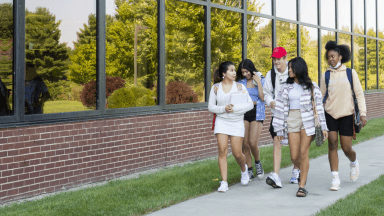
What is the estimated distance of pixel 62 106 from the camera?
719 centimetres

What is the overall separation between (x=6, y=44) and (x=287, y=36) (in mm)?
9343

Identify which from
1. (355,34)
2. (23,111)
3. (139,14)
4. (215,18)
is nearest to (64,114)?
(23,111)

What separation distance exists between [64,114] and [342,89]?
3.98 metres

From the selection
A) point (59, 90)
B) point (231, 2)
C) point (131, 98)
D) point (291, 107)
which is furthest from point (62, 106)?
point (231, 2)

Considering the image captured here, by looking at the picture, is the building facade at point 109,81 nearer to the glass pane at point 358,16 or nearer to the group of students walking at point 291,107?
the group of students walking at point 291,107

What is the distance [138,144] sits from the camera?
8.53m

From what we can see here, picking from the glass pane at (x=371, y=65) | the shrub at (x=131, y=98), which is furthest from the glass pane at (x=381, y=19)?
the shrub at (x=131, y=98)

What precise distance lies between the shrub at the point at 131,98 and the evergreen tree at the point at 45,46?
3.71 ft

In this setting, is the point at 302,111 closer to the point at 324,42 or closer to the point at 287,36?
the point at 287,36

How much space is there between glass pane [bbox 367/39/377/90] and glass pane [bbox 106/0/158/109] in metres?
13.7

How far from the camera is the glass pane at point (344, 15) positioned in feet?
57.8

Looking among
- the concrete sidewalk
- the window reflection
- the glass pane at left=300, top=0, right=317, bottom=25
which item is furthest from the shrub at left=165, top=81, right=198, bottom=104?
the glass pane at left=300, top=0, right=317, bottom=25

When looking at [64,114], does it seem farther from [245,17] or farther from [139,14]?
[245,17]

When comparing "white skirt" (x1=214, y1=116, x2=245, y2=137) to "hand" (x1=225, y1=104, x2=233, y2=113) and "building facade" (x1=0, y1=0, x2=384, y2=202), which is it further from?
"building facade" (x1=0, y1=0, x2=384, y2=202)
